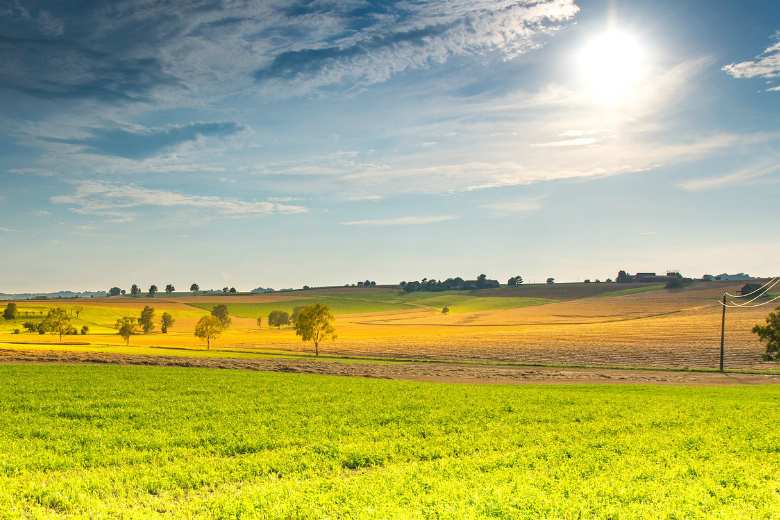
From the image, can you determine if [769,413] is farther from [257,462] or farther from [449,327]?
[449,327]

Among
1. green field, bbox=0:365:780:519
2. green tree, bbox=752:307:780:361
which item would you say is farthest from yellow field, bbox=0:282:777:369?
green field, bbox=0:365:780:519

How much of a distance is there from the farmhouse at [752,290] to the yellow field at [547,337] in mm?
6822

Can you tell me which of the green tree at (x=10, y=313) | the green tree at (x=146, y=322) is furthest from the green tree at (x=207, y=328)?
the green tree at (x=10, y=313)

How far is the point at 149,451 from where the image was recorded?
1764 cm

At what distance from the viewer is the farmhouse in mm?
145875

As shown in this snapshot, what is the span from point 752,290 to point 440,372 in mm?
137290

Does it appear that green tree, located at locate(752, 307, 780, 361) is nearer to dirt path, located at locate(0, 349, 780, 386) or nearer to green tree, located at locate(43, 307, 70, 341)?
dirt path, located at locate(0, 349, 780, 386)

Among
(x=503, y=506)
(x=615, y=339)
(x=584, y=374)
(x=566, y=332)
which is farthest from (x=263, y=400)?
(x=566, y=332)

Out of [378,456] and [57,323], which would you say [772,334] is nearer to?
[378,456]

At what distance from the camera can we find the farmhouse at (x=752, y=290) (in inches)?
5743

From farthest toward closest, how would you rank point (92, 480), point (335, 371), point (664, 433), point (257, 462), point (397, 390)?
point (335, 371), point (397, 390), point (664, 433), point (257, 462), point (92, 480)

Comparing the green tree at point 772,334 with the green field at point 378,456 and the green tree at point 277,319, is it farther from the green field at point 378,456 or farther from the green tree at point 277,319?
the green tree at point 277,319

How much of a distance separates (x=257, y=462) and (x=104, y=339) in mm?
100212

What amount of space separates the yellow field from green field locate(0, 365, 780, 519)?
45098 millimetres
